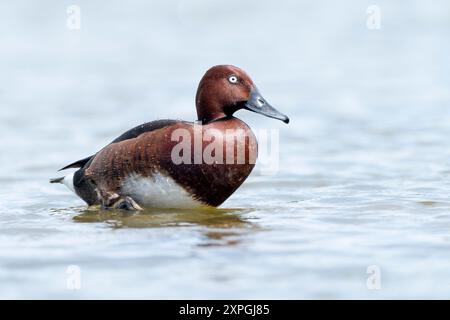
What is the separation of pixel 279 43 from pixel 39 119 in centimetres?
638

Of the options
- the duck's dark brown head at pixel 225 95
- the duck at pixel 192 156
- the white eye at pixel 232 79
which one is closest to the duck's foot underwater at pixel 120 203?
the duck at pixel 192 156

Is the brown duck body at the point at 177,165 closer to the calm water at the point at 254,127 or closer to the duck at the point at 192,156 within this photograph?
the duck at the point at 192,156

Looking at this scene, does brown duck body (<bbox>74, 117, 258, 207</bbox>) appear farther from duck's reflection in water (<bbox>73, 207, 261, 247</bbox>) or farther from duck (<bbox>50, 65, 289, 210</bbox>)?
duck's reflection in water (<bbox>73, 207, 261, 247</bbox>)

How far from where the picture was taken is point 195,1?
20.6 meters

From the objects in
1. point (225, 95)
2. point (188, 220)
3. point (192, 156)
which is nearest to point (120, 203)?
point (188, 220)

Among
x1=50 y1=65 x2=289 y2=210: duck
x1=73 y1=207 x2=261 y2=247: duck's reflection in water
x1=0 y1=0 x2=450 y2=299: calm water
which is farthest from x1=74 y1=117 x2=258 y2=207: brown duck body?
x1=0 y1=0 x2=450 y2=299: calm water

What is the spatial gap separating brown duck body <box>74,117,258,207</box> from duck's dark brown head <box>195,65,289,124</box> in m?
0.14

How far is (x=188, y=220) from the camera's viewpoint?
7.61 metres

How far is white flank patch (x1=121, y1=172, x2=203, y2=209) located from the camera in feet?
24.6

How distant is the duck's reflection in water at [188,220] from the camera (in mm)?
7219

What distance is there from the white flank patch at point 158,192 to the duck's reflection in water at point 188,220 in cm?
10

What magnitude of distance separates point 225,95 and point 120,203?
1198mm

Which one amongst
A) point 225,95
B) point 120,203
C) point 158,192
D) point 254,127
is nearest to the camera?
point 158,192

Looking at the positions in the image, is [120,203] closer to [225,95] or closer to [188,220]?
[188,220]
